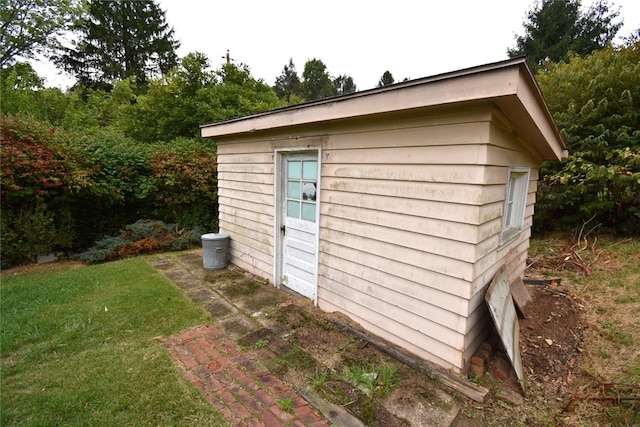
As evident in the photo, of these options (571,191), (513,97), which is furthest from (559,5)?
(513,97)

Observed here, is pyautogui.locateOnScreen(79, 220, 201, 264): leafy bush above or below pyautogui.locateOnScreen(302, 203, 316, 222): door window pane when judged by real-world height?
below

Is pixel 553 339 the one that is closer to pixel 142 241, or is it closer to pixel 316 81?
pixel 142 241

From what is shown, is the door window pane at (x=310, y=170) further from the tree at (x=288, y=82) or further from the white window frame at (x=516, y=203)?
the tree at (x=288, y=82)

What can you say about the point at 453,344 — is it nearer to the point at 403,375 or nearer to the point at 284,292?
the point at 403,375

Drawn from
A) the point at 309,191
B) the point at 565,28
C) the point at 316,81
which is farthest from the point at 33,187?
the point at 316,81

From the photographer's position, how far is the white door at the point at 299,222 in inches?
140

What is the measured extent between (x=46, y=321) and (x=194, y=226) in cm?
406

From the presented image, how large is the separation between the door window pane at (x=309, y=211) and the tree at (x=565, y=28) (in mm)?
14808

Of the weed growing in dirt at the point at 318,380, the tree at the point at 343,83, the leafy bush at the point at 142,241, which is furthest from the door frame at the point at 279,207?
the tree at the point at 343,83

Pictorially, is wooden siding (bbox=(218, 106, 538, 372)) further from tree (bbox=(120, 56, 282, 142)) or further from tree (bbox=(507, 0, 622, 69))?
tree (bbox=(507, 0, 622, 69))

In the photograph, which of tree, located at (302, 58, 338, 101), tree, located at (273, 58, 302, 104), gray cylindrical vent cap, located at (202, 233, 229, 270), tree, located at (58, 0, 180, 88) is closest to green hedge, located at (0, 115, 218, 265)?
gray cylindrical vent cap, located at (202, 233, 229, 270)

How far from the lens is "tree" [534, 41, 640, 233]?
5.39 metres

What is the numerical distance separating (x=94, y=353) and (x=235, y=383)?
4.86ft

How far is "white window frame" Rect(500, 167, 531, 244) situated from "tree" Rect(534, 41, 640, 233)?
8.92ft
